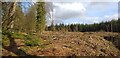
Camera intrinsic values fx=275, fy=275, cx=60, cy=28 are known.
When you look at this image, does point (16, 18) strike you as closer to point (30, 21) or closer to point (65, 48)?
point (30, 21)

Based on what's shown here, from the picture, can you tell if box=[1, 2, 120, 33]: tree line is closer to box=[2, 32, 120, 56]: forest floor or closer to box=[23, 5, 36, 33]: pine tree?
box=[23, 5, 36, 33]: pine tree

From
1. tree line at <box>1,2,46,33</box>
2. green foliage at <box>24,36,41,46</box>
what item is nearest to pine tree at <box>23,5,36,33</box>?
tree line at <box>1,2,46,33</box>

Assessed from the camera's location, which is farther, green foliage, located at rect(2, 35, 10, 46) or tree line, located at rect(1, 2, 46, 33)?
tree line, located at rect(1, 2, 46, 33)

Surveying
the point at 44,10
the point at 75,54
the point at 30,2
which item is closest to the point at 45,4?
the point at 44,10

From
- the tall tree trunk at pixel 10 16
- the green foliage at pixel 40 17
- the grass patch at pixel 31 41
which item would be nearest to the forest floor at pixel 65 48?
the grass patch at pixel 31 41

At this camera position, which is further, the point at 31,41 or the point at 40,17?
the point at 40,17

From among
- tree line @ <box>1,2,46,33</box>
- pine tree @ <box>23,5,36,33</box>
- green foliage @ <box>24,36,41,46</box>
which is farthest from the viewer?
pine tree @ <box>23,5,36,33</box>

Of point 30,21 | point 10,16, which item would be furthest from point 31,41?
point 30,21

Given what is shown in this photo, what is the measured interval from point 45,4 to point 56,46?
21.9 feet

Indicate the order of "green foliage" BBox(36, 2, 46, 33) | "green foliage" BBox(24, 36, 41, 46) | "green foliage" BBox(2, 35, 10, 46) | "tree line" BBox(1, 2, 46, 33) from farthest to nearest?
"green foliage" BBox(36, 2, 46, 33) → "tree line" BBox(1, 2, 46, 33) → "green foliage" BBox(24, 36, 41, 46) → "green foliage" BBox(2, 35, 10, 46)

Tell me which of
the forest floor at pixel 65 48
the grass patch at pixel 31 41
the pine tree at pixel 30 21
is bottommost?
the forest floor at pixel 65 48

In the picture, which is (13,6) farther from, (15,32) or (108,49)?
(108,49)

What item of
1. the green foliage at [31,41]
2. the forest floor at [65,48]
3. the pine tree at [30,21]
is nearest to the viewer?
the forest floor at [65,48]

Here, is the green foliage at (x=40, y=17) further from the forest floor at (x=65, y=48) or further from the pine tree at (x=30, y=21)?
the forest floor at (x=65, y=48)
